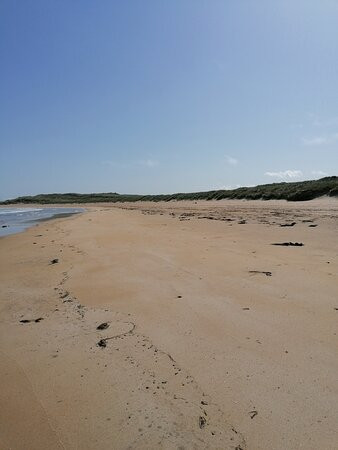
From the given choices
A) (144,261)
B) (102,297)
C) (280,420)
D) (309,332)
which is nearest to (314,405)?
(280,420)

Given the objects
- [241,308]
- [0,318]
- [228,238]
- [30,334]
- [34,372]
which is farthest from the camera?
[228,238]

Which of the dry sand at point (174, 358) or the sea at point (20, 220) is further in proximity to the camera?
the sea at point (20, 220)

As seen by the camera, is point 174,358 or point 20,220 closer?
point 174,358

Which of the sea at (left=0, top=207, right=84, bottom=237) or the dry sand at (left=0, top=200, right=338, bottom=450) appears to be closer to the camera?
the dry sand at (left=0, top=200, right=338, bottom=450)

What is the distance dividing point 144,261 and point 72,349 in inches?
129

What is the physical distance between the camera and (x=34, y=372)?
8.87ft

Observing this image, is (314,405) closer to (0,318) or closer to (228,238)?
(0,318)

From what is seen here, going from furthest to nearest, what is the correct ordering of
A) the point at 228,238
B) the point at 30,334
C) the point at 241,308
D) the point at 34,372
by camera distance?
the point at 228,238
the point at 241,308
the point at 30,334
the point at 34,372

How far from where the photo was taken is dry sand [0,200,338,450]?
2.01 metres

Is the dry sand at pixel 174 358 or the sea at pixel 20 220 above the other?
the dry sand at pixel 174 358

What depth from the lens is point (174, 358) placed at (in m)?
2.77

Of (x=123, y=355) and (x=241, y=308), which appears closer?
(x=123, y=355)

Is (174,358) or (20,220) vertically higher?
(174,358)

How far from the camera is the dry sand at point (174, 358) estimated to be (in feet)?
6.59
